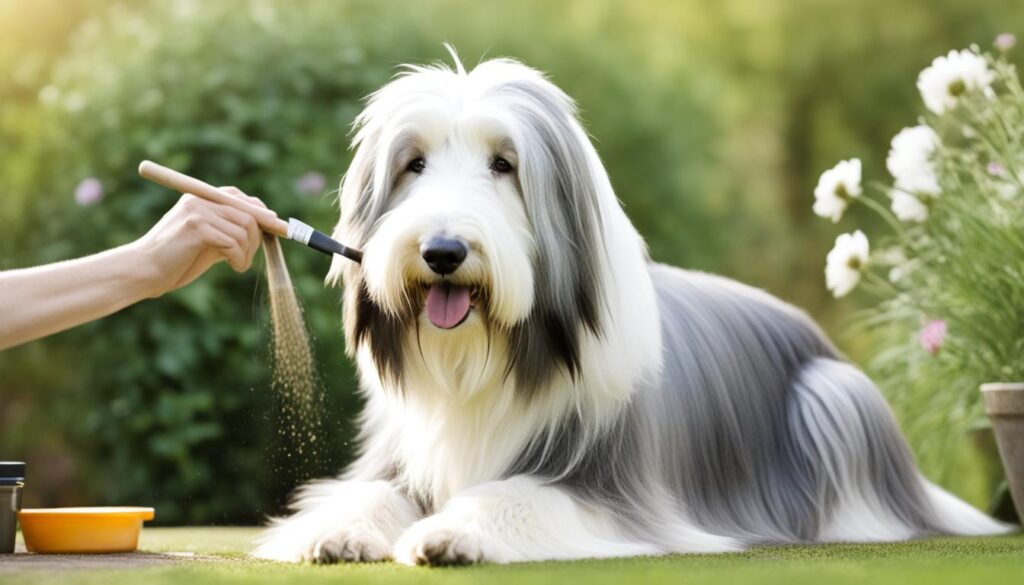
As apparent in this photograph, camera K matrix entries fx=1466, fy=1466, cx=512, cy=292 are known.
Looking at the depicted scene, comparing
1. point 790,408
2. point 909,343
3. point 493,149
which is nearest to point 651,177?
point 909,343

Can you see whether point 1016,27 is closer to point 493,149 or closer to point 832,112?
point 832,112

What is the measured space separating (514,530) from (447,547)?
0.79ft

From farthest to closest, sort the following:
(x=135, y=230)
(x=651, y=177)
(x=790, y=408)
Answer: (x=651, y=177), (x=135, y=230), (x=790, y=408)

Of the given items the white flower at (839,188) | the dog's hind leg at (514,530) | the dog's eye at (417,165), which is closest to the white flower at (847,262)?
the white flower at (839,188)

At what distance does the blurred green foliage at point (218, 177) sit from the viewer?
593cm

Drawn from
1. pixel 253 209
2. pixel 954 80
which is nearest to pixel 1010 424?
pixel 954 80

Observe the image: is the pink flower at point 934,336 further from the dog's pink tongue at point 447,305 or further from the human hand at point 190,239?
the human hand at point 190,239

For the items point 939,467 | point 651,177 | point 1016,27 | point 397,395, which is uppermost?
point 1016,27

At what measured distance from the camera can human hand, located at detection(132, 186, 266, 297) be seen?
3.65m

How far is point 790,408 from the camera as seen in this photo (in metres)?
4.61

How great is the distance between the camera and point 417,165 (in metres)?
3.78

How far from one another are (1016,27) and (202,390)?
750 centimetres

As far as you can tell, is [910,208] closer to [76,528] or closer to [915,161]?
[915,161]

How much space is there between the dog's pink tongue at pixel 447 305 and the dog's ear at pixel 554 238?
0.63 feet
